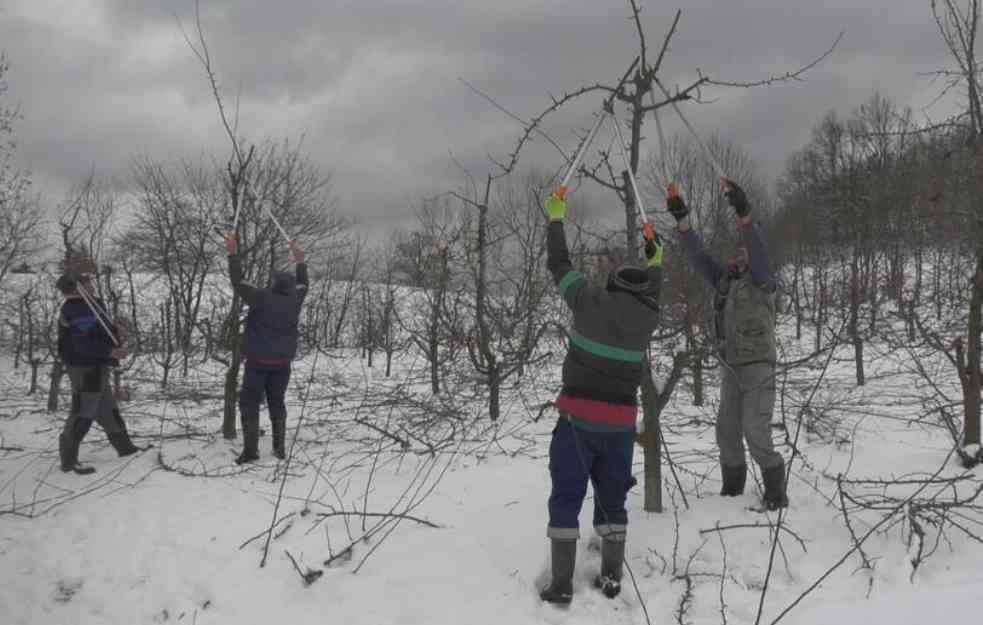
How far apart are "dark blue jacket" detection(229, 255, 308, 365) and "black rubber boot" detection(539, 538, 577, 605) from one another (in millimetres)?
3575

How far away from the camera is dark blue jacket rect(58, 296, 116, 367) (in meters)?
5.51

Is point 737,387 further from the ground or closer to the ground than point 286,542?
further from the ground

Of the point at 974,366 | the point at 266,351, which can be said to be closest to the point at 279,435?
the point at 266,351

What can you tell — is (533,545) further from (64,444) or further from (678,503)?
(64,444)

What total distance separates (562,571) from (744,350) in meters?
1.87

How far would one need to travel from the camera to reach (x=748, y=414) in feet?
12.2

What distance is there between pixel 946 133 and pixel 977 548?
3.52m

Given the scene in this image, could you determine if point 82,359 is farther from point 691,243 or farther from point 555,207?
point 691,243

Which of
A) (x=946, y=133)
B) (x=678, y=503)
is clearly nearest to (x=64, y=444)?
(x=678, y=503)

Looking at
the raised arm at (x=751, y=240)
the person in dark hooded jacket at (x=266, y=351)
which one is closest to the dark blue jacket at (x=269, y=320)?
the person in dark hooded jacket at (x=266, y=351)

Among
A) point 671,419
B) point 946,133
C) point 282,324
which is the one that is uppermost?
point 946,133

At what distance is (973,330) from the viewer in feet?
15.0

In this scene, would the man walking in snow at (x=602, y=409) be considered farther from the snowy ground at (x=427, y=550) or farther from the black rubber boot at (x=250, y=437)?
the black rubber boot at (x=250, y=437)

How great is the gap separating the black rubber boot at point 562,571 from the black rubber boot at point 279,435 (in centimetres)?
351
